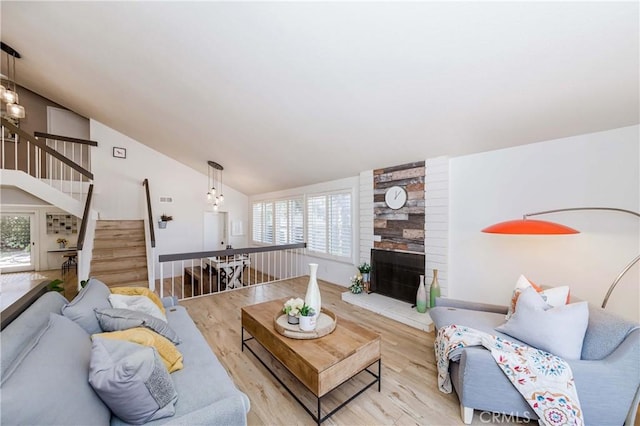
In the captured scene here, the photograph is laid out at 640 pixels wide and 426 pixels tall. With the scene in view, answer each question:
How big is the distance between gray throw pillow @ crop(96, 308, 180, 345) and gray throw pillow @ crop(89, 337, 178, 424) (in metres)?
0.40

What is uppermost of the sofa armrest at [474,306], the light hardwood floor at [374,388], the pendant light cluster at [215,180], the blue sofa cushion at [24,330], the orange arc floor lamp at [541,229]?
the pendant light cluster at [215,180]

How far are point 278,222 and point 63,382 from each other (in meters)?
5.68

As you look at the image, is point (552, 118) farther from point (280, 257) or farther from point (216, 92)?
point (280, 257)

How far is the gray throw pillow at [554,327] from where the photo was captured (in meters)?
1.73

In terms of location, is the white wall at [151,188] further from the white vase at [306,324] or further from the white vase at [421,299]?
the white vase at [421,299]

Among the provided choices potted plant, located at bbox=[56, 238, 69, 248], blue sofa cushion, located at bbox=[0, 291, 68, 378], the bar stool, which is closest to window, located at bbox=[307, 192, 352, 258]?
blue sofa cushion, located at bbox=[0, 291, 68, 378]

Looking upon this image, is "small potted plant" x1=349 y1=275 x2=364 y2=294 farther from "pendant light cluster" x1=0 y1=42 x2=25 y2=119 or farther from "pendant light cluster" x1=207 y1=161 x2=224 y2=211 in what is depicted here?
"pendant light cluster" x1=0 y1=42 x2=25 y2=119

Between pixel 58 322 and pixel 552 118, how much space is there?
13.7ft

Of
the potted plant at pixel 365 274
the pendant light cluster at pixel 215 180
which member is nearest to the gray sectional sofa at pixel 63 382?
the potted plant at pixel 365 274

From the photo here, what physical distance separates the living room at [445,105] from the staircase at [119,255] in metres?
2.51

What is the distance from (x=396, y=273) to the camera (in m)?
4.01

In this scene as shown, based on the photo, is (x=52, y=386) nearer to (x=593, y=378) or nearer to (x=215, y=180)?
(x=593, y=378)

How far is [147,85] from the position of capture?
11.6ft

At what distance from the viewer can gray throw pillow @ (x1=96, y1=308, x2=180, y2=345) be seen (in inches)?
65.4
